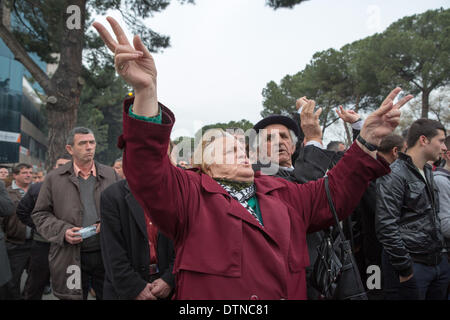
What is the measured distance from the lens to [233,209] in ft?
5.24

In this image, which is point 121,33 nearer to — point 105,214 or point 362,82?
point 105,214

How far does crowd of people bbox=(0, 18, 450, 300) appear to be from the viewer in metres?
Result: 1.43

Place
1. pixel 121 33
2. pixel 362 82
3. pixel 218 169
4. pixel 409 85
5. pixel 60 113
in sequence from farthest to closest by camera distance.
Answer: pixel 362 82 < pixel 409 85 < pixel 60 113 < pixel 218 169 < pixel 121 33

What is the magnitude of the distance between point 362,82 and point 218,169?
78.5 feet

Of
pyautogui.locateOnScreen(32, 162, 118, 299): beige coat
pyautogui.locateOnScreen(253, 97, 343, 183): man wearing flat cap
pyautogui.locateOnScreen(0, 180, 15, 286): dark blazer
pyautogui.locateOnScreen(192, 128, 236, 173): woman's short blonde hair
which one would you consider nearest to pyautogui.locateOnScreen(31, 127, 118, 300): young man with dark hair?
pyautogui.locateOnScreen(32, 162, 118, 299): beige coat

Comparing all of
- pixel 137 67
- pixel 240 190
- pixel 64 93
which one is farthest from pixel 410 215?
pixel 64 93

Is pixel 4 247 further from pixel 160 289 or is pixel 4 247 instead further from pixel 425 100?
pixel 425 100

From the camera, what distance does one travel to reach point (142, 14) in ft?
30.7

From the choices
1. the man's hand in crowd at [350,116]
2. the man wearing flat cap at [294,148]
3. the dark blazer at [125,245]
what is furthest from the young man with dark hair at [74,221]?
the man's hand in crowd at [350,116]

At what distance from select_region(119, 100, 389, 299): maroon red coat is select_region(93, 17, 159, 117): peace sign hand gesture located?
0.07 m

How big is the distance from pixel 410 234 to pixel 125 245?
2290mm

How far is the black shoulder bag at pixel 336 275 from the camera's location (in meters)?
1.86
